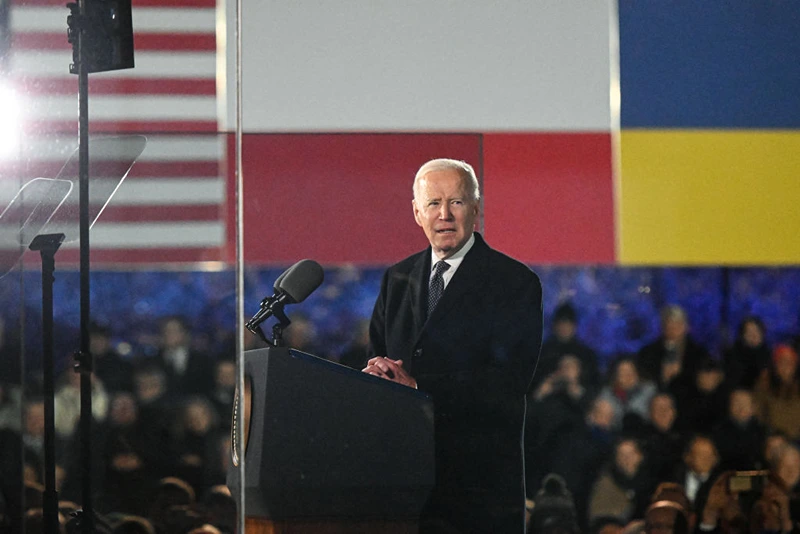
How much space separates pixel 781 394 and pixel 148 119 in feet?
6.06

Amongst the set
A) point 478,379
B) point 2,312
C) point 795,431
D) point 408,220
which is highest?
point 408,220

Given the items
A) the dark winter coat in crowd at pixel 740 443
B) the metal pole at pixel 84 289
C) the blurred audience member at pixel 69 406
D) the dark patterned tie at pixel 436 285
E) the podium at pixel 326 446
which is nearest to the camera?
the podium at pixel 326 446

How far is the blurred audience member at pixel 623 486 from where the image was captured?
2.67 meters

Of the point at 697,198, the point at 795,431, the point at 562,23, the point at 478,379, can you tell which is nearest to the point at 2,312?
the point at 478,379

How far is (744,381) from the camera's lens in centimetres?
273

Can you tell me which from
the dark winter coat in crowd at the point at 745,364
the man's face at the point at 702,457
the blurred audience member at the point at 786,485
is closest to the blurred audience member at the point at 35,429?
the man's face at the point at 702,457

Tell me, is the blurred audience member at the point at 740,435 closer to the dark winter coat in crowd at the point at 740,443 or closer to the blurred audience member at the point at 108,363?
the dark winter coat in crowd at the point at 740,443

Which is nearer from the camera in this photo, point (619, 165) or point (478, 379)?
point (478, 379)

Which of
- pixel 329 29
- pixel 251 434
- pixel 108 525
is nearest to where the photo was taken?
pixel 251 434

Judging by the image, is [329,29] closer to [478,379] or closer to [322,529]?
[478,379]

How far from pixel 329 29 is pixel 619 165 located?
865mm

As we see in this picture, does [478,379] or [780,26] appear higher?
[780,26]

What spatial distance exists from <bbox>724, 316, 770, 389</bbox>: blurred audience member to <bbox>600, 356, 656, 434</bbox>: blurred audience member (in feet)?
0.74

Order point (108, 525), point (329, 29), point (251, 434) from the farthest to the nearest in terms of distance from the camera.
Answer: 1. point (329, 29)
2. point (108, 525)
3. point (251, 434)
